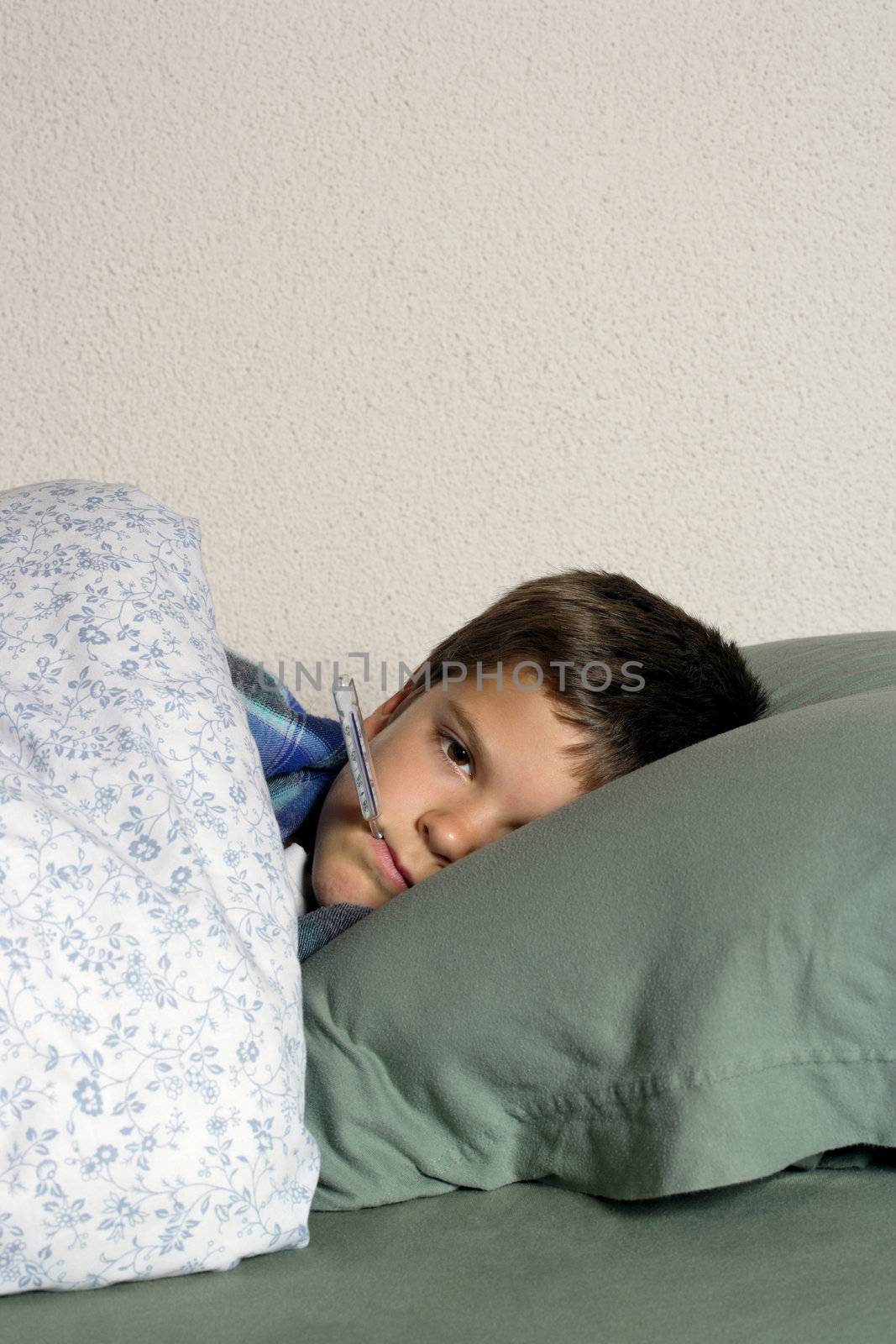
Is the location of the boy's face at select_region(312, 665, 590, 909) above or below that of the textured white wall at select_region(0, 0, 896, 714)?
below

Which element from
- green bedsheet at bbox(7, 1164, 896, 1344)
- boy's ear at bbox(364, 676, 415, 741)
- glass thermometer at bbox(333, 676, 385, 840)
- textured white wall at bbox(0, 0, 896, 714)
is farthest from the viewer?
textured white wall at bbox(0, 0, 896, 714)

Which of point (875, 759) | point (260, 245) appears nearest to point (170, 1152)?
point (875, 759)

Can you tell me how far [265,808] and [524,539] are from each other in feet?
2.62

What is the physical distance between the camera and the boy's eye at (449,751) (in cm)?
90

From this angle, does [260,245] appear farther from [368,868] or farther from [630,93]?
[368,868]

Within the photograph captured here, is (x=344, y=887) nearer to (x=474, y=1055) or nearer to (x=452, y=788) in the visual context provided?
(x=452, y=788)

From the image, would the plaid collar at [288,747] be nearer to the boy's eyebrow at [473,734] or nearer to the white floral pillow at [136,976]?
the boy's eyebrow at [473,734]

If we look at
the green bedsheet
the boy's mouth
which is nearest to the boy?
the boy's mouth

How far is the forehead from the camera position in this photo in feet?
2.88

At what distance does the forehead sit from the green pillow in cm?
21

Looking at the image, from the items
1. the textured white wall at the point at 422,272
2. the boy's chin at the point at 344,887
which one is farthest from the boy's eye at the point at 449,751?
the textured white wall at the point at 422,272

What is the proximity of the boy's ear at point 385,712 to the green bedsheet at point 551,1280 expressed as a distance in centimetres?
48

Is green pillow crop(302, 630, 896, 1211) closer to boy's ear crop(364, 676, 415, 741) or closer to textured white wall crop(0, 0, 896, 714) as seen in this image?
boy's ear crop(364, 676, 415, 741)

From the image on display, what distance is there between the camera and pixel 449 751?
915mm
